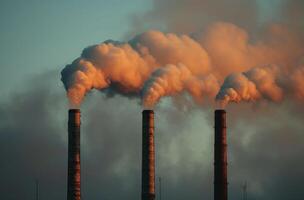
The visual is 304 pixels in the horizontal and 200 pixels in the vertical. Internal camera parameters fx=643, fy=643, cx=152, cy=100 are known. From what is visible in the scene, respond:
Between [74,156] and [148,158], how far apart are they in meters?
4.67

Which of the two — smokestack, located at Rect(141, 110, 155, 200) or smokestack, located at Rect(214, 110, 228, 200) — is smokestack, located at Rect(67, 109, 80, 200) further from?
smokestack, located at Rect(214, 110, 228, 200)

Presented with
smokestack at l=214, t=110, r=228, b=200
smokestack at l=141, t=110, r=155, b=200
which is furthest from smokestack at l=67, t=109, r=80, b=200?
smokestack at l=214, t=110, r=228, b=200

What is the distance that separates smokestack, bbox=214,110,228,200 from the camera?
3880 cm

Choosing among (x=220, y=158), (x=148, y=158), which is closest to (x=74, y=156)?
(x=148, y=158)

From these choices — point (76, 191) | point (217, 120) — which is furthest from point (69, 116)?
point (217, 120)

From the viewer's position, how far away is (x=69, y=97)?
1644 inches

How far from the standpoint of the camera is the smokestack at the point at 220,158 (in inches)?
1527

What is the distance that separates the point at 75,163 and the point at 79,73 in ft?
19.5

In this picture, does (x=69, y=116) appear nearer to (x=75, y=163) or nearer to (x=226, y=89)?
(x=75, y=163)

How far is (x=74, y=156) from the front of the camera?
129 feet

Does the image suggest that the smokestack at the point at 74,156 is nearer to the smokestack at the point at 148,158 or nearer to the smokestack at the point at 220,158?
the smokestack at the point at 148,158

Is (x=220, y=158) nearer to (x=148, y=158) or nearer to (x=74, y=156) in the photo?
(x=148, y=158)

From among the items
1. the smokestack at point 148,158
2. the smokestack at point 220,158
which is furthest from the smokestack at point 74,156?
the smokestack at point 220,158

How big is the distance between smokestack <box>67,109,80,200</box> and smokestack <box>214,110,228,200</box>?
8403 mm
